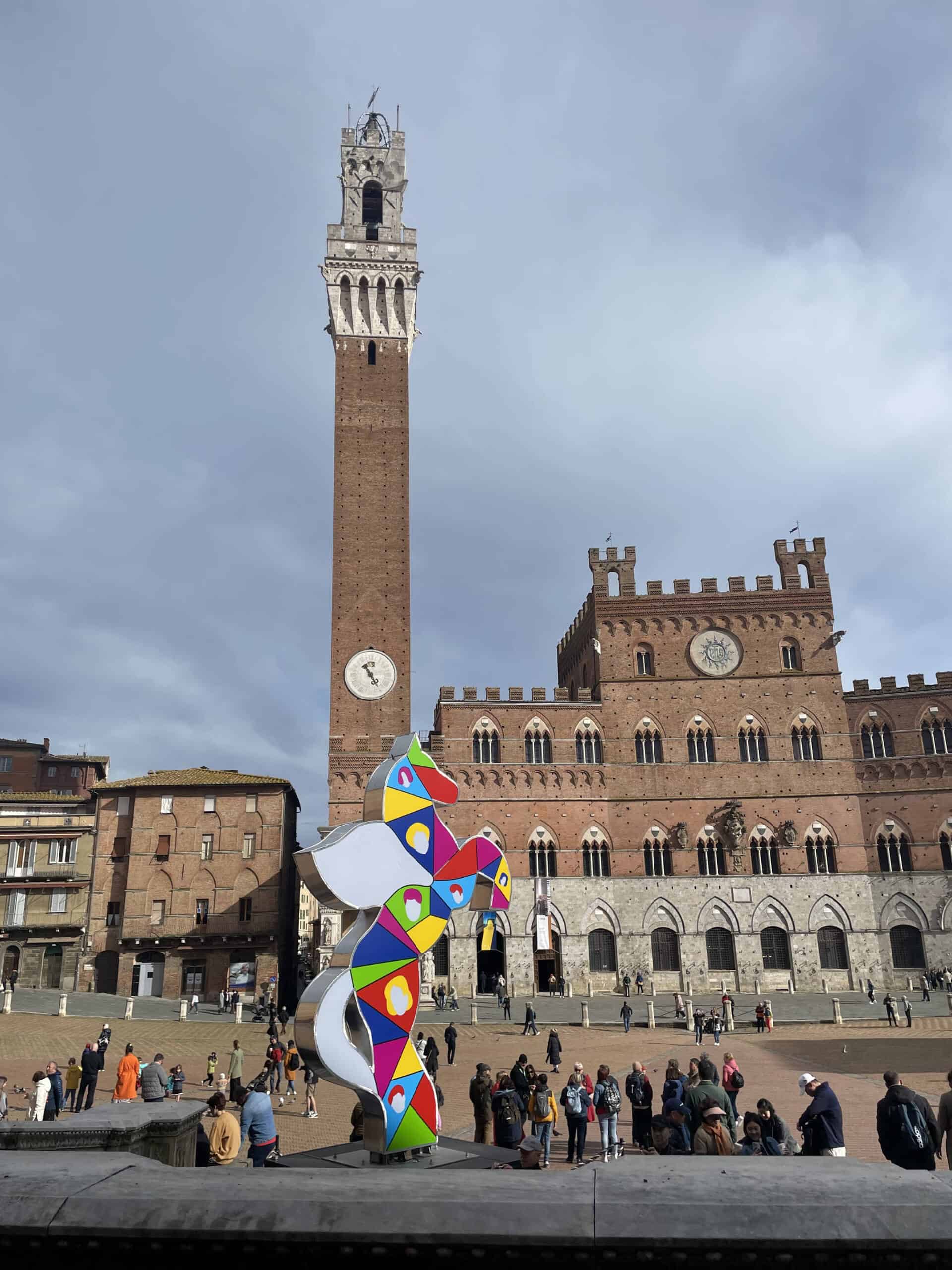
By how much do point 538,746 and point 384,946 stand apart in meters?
33.6

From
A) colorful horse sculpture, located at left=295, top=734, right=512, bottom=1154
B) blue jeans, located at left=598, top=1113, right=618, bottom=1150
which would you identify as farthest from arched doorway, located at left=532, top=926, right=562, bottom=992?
colorful horse sculpture, located at left=295, top=734, right=512, bottom=1154

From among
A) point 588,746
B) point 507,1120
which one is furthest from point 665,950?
point 507,1120

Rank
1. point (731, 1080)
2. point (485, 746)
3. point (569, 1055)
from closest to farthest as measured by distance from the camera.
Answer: point (731, 1080)
point (569, 1055)
point (485, 746)

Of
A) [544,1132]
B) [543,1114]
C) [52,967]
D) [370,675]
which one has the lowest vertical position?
[544,1132]

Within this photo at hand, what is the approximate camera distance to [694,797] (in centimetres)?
4284

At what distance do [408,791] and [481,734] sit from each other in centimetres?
3214

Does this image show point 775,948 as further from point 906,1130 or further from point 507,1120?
point 906,1130

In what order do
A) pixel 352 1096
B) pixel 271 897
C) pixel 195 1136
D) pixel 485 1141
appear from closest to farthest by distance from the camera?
pixel 195 1136 → pixel 485 1141 → pixel 352 1096 → pixel 271 897

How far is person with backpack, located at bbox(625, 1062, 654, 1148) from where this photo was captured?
12.5 m

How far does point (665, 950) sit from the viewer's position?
40656 mm

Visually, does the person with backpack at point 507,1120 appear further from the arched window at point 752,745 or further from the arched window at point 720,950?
the arched window at point 752,745

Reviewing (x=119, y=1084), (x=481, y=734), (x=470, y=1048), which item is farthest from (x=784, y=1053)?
(x=481, y=734)

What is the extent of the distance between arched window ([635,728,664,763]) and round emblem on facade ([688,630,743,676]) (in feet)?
13.4

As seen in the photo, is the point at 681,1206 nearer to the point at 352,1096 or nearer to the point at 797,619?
the point at 352,1096
